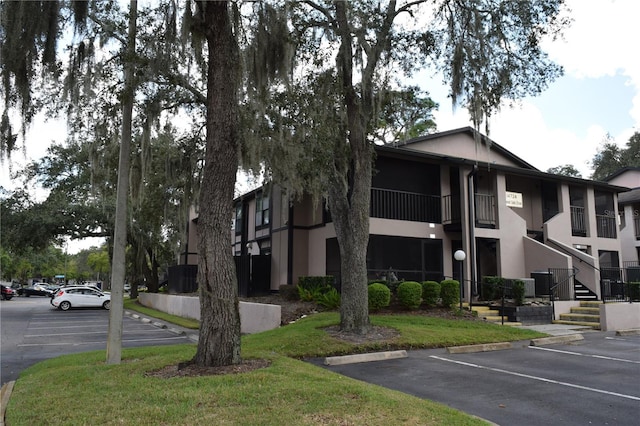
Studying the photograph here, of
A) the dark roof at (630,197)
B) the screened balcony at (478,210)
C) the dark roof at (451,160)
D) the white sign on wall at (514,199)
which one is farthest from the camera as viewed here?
the dark roof at (630,197)

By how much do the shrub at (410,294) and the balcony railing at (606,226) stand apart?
1152cm

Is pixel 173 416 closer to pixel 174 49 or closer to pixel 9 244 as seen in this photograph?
pixel 174 49

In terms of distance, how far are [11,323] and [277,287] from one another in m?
11.0

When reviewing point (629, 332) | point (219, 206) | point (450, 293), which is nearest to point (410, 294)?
point (450, 293)

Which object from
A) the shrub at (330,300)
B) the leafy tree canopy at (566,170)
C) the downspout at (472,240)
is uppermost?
the leafy tree canopy at (566,170)

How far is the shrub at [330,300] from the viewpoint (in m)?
14.8

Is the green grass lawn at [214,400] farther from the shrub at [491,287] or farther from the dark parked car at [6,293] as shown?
the dark parked car at [6,293]

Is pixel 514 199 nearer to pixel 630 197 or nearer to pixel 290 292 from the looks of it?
pixel 290 292

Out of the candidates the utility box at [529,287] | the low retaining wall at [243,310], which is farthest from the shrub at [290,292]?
the utility box at [529,287]

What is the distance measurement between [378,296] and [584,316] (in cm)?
693

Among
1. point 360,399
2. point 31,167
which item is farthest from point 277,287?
point 31,167

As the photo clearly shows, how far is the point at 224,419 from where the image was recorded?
14.6 feet

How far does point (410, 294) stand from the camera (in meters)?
14.6

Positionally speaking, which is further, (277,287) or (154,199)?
(277,287)
